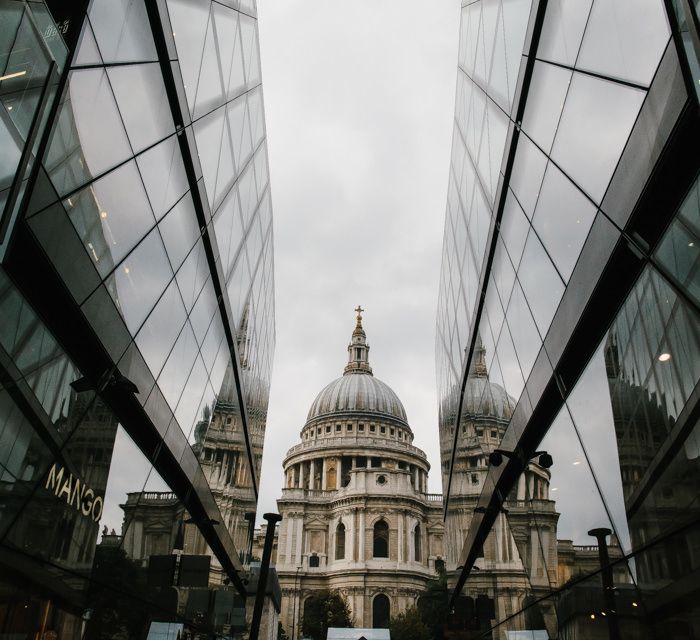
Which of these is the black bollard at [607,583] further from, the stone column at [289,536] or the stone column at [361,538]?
the stone column at [289,536]

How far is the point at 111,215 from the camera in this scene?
8453 millimetres

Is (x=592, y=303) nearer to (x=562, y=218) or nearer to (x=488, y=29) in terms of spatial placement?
(x=562, y=218)

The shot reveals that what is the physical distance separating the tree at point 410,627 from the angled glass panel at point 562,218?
2909 inches

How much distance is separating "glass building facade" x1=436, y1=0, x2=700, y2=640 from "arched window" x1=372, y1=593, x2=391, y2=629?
74.7 m

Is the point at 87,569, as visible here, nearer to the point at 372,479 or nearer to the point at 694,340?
the point at 694,340

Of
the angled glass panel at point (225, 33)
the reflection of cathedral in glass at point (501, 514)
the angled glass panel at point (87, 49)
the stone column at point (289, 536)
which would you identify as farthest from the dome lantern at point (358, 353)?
the angled glass panel at point (87, 49)

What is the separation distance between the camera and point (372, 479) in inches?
3617

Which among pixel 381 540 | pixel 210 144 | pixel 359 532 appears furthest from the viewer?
pixel 381 540

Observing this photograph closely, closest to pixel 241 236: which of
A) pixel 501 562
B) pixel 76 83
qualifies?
pixel 76 83

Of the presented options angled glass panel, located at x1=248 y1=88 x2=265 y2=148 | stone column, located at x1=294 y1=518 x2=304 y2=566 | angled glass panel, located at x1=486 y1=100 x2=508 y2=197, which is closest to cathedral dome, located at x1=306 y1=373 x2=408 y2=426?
stone column, located at x1=294 y1=518 x2=304 y2=566

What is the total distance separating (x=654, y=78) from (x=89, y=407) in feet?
26.3

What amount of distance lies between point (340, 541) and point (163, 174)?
90185 mm

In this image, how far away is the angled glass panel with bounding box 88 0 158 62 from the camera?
24.1ft

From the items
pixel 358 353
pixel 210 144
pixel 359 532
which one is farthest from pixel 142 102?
pixel 358 353
